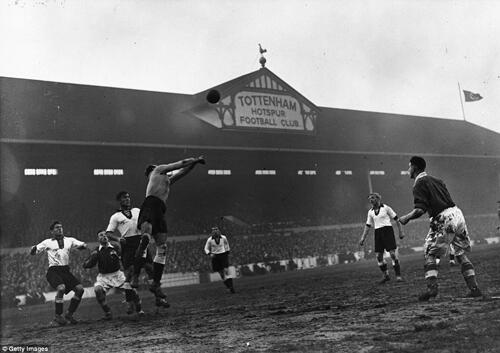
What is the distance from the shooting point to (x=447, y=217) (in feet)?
21.6

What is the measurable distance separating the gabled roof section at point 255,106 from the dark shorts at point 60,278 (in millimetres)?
17760

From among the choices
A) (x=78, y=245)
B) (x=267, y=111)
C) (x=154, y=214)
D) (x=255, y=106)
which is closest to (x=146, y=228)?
(x=154, y=214)

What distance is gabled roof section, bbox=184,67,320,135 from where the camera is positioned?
27078mm

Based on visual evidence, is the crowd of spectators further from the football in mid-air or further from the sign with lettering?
the football in mid-air

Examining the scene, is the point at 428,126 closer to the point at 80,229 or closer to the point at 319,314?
the point at 80,229

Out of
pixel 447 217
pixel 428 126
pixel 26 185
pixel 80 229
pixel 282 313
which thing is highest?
pixel 428 126

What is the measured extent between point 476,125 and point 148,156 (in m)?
30.4

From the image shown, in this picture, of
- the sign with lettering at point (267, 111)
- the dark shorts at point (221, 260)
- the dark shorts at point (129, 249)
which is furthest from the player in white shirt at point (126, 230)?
the sign with lettering at point (267, 111)

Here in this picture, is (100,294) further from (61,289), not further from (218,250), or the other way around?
(218,250)

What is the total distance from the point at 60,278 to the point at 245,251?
1784 centimetres

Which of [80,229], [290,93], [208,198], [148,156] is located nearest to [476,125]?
[290,93]

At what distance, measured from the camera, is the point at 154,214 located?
7.64 metres

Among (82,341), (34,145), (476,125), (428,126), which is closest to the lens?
(82,341)

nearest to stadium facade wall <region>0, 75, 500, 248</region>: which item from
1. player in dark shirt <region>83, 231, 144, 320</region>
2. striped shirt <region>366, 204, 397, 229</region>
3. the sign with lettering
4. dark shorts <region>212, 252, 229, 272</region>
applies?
the sign with lettering
